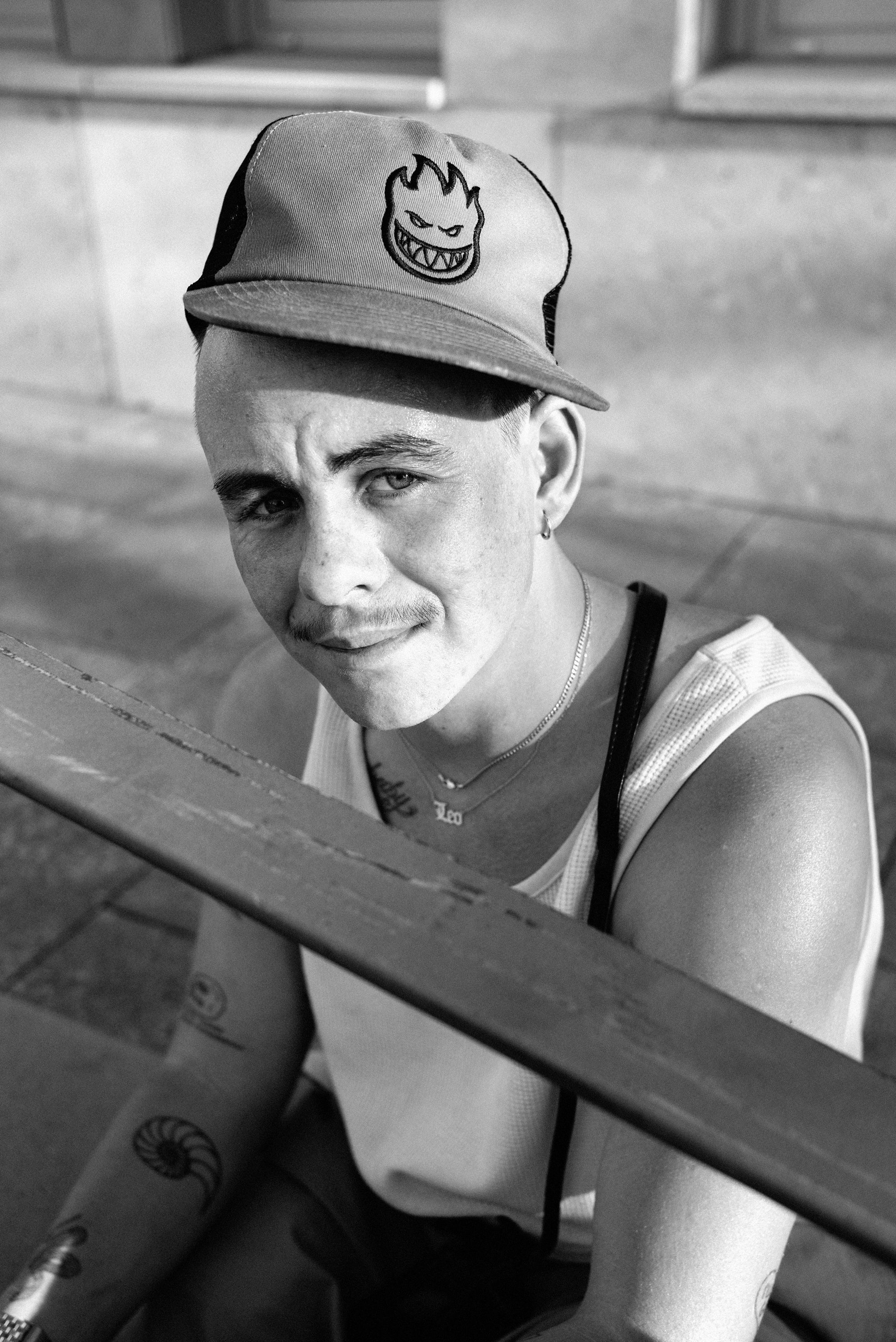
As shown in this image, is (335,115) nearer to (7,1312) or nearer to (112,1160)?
(112,1160)

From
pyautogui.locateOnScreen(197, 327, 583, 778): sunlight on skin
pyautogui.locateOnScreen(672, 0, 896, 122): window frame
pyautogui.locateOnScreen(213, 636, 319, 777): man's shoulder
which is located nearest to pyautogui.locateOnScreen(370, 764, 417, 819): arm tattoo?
pyautogui.locateOnScreen(213, 636, 319, 777): man's shoulder

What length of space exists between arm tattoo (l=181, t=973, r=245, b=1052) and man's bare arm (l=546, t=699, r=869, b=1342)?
66 cm

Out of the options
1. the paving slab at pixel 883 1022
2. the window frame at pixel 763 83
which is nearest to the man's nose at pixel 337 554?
the paving slab at pixel 883 1022

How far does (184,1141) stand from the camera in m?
1.77

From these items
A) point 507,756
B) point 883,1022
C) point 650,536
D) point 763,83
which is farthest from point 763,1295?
point 763,83

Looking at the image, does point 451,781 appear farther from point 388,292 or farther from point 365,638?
point 388,292

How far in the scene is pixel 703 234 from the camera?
4.98 meters

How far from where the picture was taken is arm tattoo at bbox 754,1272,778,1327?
1305mm

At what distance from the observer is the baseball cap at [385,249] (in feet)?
4.30

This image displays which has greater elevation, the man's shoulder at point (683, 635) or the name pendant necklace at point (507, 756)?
the man's shoulder at point (683, 635)

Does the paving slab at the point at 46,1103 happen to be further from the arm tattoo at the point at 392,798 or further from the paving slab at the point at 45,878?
A: the paving slab at the point at 45,878

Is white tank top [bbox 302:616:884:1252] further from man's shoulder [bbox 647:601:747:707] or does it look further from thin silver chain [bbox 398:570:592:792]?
thin silver chain [bbox 398:570:592:792]

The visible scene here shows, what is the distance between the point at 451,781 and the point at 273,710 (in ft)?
1.00

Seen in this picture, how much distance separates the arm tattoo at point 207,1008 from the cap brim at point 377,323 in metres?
0.92
